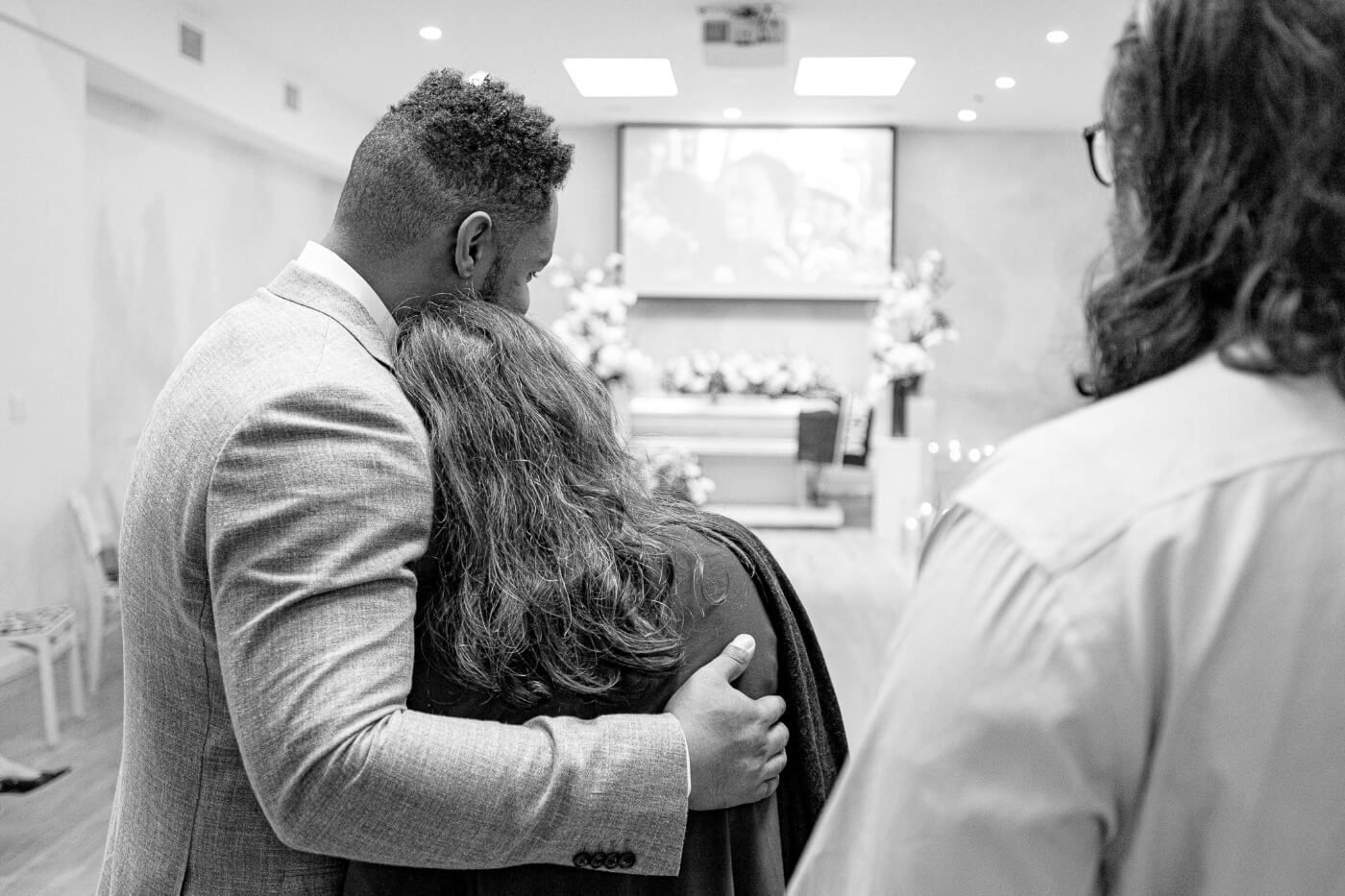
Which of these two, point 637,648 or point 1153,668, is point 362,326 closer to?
point 637,648

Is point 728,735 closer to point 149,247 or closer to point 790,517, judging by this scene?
point 149,247

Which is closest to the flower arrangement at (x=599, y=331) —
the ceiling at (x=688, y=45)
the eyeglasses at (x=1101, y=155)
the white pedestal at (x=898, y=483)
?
the ceiling at (x=688, y=45)

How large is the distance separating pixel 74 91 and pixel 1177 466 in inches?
242

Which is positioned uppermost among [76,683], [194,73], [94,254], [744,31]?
[744,31]

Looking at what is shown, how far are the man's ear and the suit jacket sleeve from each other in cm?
22

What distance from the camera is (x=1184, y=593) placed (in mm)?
558

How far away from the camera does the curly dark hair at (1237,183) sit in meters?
0.59

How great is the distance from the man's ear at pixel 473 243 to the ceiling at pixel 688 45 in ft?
19.4

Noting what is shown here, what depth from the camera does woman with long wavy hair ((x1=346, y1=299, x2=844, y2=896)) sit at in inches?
38.4

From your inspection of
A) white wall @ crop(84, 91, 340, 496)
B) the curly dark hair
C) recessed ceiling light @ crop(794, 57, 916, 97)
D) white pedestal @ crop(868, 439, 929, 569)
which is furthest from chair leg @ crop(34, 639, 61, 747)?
recessed ceiling light @ crop(794, 57, 916, 97)

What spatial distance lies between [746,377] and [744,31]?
4.02 meters

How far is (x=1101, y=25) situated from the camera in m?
7.06

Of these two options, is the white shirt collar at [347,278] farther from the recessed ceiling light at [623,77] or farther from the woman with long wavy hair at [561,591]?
the recessed ceiling light at [623,77]

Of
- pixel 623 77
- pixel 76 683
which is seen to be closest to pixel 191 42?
pixel 623 77
